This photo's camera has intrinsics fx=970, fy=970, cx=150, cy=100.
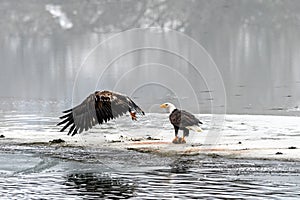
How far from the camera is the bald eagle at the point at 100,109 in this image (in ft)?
52.0

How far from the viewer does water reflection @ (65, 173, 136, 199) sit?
12758mm

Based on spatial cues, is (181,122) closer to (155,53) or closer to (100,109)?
(100,109)

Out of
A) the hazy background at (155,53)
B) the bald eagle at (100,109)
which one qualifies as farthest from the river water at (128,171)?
the hazy background at (155,53)

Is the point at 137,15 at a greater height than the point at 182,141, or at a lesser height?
greater

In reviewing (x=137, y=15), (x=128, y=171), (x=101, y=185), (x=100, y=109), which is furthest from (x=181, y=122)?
(x=137, y=15)

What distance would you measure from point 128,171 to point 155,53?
31.3 m

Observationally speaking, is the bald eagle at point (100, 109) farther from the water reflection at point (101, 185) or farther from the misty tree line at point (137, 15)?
the misty tree line at point (137, 15)

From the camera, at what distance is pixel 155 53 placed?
4550 centimetres

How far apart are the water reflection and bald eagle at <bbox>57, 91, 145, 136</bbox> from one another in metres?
1.93

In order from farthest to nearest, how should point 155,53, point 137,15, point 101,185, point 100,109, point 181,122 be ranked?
point 137,15
point 155,53
point 181,122
point 100,109
point 101,185

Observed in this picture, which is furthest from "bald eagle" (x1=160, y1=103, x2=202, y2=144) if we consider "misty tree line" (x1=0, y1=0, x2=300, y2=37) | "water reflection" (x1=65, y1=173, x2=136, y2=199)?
"misty tree line" (x1=0, y1=0, x2=300, y2=37)

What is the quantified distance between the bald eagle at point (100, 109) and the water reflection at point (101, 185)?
6.33 ft

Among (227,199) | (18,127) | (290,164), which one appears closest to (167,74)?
(18,127)

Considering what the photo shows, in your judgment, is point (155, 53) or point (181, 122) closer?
point (181, 122)
